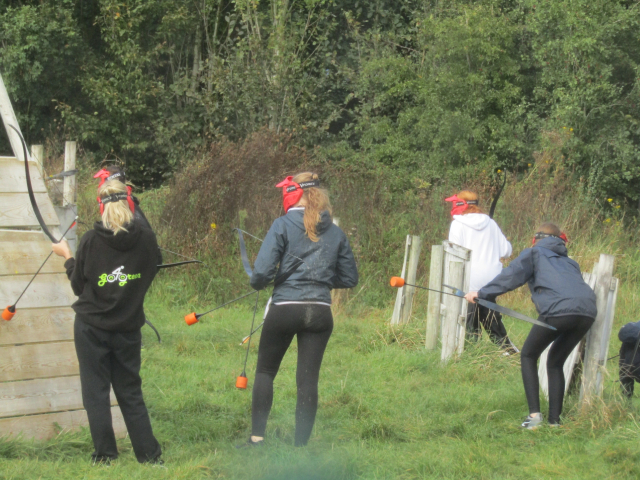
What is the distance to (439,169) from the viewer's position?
15359 millimetres

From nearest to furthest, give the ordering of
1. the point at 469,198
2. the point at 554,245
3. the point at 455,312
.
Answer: the point at 554,245
the point at 455,312
the point at 469,198

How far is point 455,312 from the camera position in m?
7.00

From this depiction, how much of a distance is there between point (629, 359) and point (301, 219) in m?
2.87

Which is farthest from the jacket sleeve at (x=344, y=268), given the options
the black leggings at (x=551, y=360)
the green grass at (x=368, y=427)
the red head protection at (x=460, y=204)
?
the red head protection at (x=460, y=204)

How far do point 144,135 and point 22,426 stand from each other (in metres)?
15.1

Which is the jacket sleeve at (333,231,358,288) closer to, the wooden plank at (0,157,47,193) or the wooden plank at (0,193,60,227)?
the wooden plank at (0,193,60,227)

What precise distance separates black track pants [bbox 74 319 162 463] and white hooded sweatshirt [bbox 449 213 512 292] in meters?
3.93

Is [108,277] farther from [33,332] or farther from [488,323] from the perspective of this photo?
[488,323]

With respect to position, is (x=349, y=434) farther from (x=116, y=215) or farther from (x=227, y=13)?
(x=227, y=13)

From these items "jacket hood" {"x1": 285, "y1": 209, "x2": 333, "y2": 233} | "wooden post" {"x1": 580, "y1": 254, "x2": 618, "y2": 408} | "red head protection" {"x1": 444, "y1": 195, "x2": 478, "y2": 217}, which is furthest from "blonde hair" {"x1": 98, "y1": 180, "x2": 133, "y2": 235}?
"red head protection" {"x1": 444, "y1": 195, "x2": 478, "y2": 217}

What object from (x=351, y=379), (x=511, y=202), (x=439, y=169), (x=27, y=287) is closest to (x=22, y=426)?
(x=27, y=287)

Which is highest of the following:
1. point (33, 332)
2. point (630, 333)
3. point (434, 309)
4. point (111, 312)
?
point (111, 312)

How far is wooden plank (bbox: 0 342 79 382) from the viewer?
457cm

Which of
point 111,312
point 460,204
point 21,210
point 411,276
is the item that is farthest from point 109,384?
point 411,276
